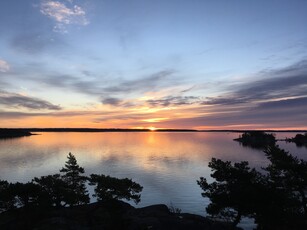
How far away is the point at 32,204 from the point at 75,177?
12.5 meters

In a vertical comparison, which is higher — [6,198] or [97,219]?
[6,198]

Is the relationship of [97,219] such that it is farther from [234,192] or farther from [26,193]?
[234,192]

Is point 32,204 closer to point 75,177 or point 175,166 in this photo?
point 75,177

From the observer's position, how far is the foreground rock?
113 ft

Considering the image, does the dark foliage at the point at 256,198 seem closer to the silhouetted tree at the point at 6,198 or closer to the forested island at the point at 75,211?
the forested island at the point at 75,211

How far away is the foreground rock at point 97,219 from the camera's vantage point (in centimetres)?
3454

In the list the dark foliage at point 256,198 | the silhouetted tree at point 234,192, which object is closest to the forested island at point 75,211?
the silhouetted tree at point 234,192

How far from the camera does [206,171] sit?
340 feet

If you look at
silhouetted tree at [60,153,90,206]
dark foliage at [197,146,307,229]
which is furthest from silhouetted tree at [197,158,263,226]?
silhouetted tree at [60,153,90,206]

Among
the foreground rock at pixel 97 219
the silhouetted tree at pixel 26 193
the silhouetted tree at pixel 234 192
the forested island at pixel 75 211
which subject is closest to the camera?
the silhouetted tree at pixel 234 192

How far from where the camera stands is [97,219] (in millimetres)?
41500

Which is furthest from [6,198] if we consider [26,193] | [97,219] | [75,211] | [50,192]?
[97,219]

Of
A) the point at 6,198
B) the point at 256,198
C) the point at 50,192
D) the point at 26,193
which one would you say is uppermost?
the point at 256,198

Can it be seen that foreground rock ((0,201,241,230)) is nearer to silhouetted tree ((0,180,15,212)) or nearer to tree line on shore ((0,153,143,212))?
silhouetted tree ((0,180,15,212))
